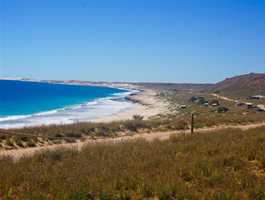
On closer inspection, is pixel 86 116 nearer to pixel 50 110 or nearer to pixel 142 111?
pixel 142 111

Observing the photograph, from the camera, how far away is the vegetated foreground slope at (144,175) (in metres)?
7.28

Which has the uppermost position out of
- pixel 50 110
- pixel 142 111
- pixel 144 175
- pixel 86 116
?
pixel 144 175

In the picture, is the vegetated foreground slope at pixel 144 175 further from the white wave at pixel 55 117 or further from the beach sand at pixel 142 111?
the beach sand at pixel 142 111

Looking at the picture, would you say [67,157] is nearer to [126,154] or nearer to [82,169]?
[126,154]

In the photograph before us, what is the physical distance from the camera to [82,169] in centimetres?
909

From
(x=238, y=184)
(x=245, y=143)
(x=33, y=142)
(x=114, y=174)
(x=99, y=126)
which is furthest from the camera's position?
(x=99, y=126)

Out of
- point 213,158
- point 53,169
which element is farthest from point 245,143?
point 53,169

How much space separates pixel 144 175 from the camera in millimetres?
8492

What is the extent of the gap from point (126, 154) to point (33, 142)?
963 cm

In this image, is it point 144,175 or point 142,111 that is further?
point 142,111

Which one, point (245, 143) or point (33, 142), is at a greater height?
point (245, 143)

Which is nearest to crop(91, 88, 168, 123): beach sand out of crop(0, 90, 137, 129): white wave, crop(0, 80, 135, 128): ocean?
crop(0, 80, 135, 128): ocean

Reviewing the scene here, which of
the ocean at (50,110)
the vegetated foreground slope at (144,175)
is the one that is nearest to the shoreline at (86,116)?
the ocean at (50,110)

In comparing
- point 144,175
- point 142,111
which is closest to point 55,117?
point 142,111
